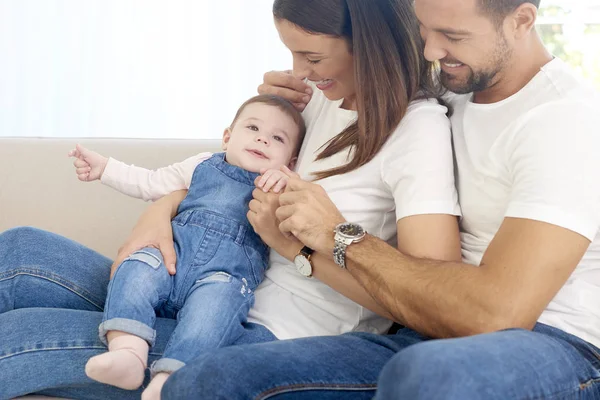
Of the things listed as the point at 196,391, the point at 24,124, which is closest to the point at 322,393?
the point at 196,391

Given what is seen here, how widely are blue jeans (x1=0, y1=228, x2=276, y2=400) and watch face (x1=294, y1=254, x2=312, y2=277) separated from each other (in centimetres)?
15

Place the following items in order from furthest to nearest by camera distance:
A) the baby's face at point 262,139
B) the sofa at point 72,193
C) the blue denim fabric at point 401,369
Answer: the sofa at point 72,193 < the baby's face at point 262,139 < the blue denim fabric at point 401,369

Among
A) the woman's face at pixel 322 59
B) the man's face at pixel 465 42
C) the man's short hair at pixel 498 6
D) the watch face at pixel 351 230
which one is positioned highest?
the man's short hair at pixel 498 6

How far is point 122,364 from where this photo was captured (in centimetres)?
147

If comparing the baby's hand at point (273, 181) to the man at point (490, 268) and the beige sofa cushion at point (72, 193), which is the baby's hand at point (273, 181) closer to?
the man at point (490, 268)

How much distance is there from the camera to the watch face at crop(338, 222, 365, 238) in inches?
61.8

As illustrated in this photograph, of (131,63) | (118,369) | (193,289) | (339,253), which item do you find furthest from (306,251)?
(131,63)

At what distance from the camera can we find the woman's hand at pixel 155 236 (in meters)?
1.77

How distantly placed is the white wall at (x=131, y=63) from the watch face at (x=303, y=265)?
228 centimetres

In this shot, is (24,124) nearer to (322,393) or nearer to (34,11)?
(34,11)

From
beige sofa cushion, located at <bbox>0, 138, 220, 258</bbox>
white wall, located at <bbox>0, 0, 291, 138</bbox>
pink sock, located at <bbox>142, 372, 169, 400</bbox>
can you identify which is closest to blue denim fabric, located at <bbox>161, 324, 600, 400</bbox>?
pink sock, located at <bbox>142, 372, 169, 400</bbox>

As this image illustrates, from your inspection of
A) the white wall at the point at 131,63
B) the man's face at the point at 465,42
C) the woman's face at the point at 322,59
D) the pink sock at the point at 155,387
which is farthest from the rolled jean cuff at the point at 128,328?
the white wall at the point at 131,63

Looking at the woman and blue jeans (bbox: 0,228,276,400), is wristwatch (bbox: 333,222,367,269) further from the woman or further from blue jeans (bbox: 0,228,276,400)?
blue jeans (bbox: 0,228,276,400)

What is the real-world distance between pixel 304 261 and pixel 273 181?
8.1 inches
